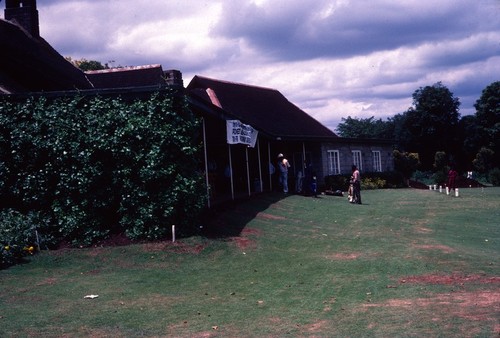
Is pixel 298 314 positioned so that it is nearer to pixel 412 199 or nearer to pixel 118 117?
pixel 118 117

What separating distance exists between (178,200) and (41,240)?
9.94ft

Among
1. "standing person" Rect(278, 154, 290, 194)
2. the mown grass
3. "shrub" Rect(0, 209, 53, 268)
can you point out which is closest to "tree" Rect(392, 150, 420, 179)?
"standing person" Rect(278, 154, 290, 194)

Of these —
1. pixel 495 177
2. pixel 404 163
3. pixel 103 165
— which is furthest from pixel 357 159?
pixel 103 165

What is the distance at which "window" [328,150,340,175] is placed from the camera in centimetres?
3375

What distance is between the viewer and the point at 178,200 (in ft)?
43.2

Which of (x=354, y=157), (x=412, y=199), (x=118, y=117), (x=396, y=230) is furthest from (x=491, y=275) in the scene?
(x=354, y=157)

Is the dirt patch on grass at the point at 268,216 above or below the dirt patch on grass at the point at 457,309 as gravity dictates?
above

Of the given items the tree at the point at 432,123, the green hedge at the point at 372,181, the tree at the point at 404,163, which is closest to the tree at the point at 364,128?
the tree at the point at 432,123

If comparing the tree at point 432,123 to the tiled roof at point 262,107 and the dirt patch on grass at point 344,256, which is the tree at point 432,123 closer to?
the tiled roof at point 262,107

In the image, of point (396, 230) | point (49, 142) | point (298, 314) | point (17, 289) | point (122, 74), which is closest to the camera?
point (298, 314)

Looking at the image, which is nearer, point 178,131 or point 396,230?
point 178,131

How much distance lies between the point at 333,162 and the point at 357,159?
118 inches

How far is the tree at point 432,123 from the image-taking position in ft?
173

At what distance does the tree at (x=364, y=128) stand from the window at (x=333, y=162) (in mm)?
35670
